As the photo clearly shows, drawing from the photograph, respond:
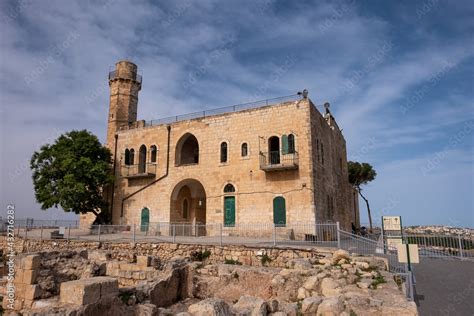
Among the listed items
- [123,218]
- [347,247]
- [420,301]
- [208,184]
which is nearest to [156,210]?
[123,218]

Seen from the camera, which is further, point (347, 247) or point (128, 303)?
point (347, 247)

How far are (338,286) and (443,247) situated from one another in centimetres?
928

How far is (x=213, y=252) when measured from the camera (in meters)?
13.1

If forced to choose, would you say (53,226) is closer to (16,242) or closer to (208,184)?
(16,242)

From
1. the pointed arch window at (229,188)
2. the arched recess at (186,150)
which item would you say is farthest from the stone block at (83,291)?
the arched recess at (186,150)

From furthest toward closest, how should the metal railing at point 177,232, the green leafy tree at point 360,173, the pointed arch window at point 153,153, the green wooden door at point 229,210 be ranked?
the green leafy tree at point 360,173 → the pointed arch window at point 153,153 → the green wooden door at point 229,210 → the metal railing at point 177,232

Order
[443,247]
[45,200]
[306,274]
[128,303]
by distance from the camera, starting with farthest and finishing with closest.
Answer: [45,200], [443,247], [306,274], [128,303]

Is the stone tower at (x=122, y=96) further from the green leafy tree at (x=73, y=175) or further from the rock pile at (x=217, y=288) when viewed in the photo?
the rock pile at (x=217, y=288)

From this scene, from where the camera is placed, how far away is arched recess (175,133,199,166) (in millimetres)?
22203

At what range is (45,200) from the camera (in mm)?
20156

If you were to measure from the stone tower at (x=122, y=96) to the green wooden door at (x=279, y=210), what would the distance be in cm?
1443

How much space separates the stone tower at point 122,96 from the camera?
2572cm

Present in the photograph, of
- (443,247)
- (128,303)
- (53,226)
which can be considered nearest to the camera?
(128,303)

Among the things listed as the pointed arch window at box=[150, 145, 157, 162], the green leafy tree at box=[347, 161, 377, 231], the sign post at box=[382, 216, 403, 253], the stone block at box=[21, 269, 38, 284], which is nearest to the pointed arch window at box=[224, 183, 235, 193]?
the pointed arch window at box=[150, 145, 157, 162]
